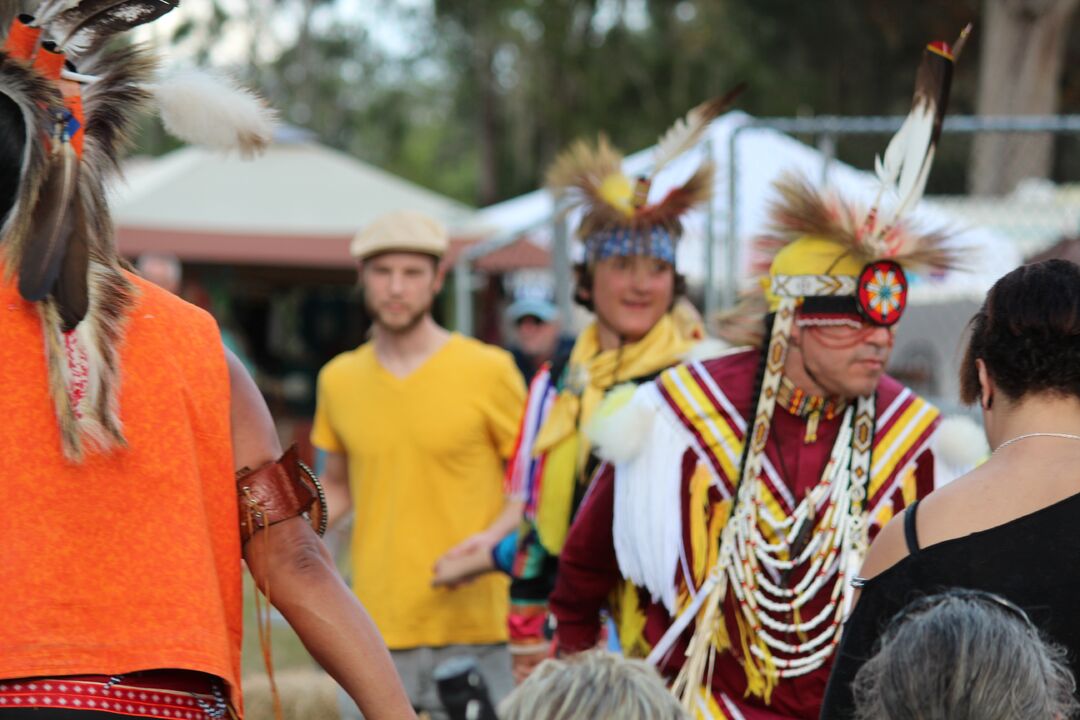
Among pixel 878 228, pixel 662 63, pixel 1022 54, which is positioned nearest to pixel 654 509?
pixel 878 228

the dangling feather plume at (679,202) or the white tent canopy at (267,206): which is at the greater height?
the dangling feather plume at (679,202)

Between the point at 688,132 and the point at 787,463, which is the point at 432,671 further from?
the point at 688,132

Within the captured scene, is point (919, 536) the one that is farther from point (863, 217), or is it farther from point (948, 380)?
point (948, 380)

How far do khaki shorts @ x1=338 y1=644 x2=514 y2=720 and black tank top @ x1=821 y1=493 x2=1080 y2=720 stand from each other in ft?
8.67

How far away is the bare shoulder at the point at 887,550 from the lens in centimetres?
238

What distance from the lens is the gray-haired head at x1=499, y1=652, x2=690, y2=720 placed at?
2.10 metres

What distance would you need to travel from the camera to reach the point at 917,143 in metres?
3.44

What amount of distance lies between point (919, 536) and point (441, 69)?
3133cm

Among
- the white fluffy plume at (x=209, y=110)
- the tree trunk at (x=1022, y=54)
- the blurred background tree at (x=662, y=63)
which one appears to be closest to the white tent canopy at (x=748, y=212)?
the white fluffy plume at (x=209, y=110)

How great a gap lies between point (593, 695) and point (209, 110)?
1079mm

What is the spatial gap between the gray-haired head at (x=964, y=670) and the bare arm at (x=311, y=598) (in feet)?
2.37

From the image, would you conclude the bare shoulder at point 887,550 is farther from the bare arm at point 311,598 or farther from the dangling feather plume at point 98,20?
the dangling feather plume at point 98,20

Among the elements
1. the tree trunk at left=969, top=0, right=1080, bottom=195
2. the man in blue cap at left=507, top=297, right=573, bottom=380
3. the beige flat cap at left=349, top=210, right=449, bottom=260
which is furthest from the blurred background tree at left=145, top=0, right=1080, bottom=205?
the beige flat cap at left=349, top=210, right=449, bottom=260

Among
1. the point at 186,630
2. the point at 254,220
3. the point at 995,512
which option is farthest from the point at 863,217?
the point at 254,220
